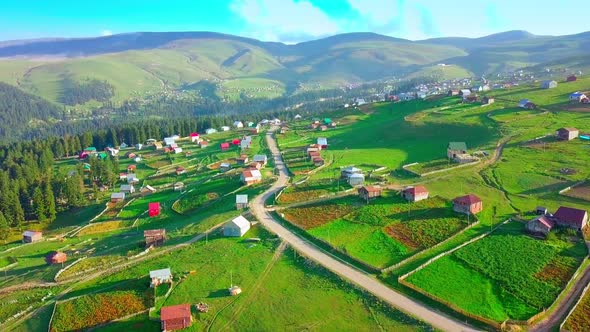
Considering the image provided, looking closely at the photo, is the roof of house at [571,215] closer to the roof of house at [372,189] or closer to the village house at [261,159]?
the roof of house at [372,189]

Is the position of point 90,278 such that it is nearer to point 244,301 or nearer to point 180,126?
point 244,301

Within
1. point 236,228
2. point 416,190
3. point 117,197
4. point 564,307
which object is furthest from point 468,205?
point 117,197

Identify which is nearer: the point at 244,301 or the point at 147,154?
the point at 244,301

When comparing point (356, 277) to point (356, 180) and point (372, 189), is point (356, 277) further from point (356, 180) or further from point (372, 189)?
point (356, 180)

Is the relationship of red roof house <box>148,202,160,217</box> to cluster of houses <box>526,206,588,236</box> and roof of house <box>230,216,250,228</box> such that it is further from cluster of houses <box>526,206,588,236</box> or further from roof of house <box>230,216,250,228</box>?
cluster of houses <box>526,206,588,236</box>

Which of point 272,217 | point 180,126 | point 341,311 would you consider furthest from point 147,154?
point 341,311

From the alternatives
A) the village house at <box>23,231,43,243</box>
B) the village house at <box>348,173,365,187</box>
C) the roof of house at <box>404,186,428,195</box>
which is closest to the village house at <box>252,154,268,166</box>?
the village house at <box>348,173,365,187</box>

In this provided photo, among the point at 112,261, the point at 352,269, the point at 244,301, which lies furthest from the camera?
the point at 112,261
